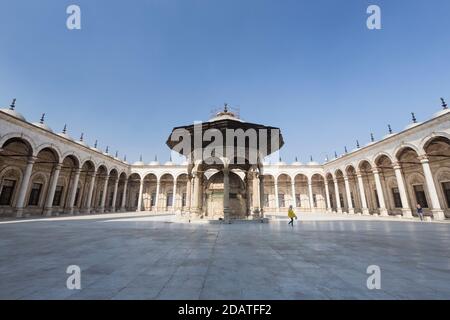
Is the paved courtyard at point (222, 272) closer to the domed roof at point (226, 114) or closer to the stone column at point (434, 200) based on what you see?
the domed roof at point (226, 114)

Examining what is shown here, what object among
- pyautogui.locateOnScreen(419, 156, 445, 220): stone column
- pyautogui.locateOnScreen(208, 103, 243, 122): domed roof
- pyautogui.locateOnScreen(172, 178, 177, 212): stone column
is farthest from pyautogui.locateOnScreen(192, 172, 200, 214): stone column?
pyautogui.locateOnScreen(172, 178, 177, 212): stone column

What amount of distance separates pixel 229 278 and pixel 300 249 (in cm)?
298

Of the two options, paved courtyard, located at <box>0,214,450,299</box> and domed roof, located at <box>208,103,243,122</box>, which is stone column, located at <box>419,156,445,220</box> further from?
domed roof, located at <box>208,103,243,122</box>

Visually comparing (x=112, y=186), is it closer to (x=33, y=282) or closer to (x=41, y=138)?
(x=41, y=138)

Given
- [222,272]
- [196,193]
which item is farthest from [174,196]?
[222,272]

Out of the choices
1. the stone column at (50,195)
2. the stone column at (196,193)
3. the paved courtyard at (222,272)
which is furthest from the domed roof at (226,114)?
the stone column at (50,195)

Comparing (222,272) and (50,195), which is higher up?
(50,195)

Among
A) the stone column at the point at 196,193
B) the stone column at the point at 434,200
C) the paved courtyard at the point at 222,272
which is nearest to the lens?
the paved courtyard at the point at 222,272

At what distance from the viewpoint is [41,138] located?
19203 mm

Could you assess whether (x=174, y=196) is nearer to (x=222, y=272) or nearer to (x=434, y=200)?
(x=434, y=200)

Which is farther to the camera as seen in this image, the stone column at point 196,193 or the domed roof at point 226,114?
the domed roof at point 226,114

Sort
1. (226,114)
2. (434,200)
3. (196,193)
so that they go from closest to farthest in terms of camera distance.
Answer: (196,193)
(226,114)
(434,200)
